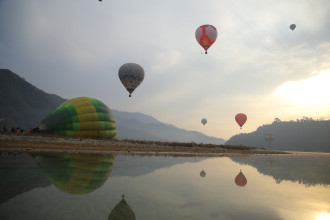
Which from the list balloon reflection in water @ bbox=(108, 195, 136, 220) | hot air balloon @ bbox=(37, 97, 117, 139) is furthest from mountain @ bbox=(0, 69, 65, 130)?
balloon reflection in water @ bbox=(108, 195, 136, 220)

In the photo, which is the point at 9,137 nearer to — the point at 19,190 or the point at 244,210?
the point at 19,190

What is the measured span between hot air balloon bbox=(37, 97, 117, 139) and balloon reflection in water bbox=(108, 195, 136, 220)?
22.9m

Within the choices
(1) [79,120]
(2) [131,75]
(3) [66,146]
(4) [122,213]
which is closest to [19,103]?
(2) [131,75]

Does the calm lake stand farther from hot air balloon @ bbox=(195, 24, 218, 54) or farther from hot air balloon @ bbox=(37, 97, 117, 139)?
hot air balloon @ bbox=(195, 24, 218, 54)

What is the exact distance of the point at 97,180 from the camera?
17.0ft

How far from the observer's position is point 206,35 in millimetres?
36125

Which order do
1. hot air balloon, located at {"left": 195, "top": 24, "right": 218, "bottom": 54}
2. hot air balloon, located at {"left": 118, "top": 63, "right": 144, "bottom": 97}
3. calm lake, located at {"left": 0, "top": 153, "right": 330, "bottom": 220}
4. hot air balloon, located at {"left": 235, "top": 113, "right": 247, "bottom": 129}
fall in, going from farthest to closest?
hot air balloon, located at {"left": 235, "top": 113, "right": 247, "bottom": 129}
hot air balloon, located at {"left": 118, "top": 63, "right": 144, "bottom": 97}
hot air balloon, located at {"left": 195, "top": 24, "right": 218, "bottom": 54}
calm lake, located at {"left": 0, "top": 153, "right": 330, "bottom": 220}

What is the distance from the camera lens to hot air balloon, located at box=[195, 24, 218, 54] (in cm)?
3616

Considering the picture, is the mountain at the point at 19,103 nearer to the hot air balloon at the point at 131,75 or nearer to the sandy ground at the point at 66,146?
the hot air balloon at the point at 131,75

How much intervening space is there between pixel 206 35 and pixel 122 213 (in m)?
37.2

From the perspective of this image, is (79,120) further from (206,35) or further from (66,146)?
(206,35)

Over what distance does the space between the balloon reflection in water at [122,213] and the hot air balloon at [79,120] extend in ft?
75.1

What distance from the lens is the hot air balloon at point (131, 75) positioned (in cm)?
3847

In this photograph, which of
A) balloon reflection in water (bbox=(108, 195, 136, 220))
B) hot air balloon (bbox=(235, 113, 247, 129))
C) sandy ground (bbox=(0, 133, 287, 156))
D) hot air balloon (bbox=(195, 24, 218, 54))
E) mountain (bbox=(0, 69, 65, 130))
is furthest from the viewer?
mountain (bbox=(0, 69, 65, 130))
